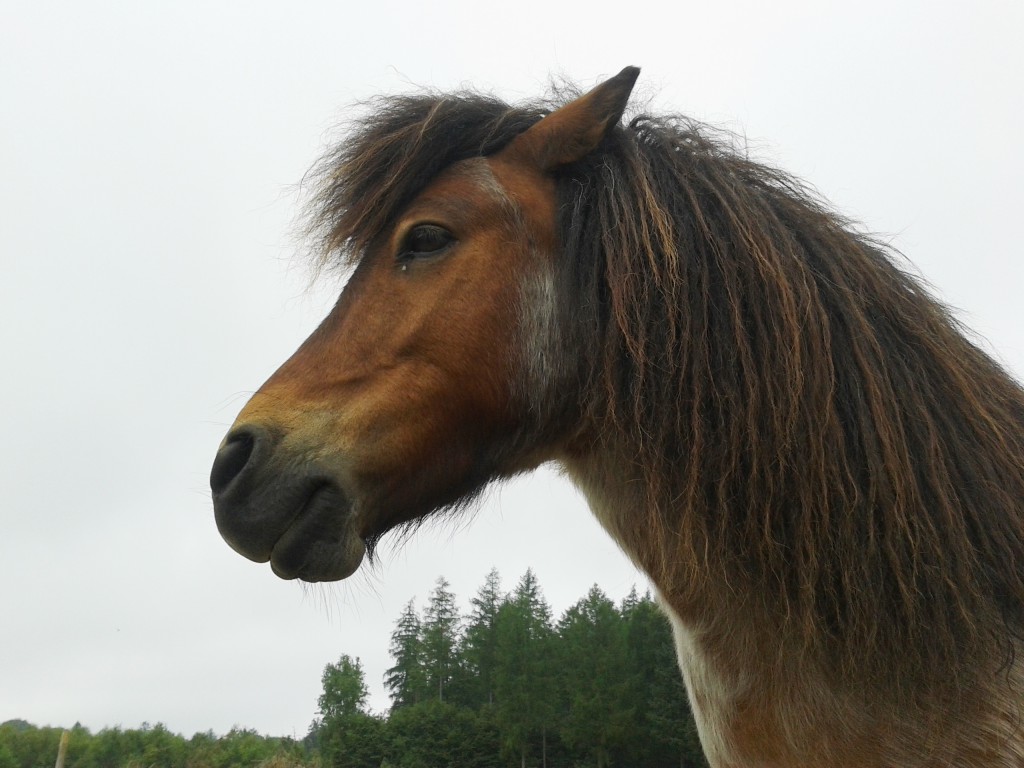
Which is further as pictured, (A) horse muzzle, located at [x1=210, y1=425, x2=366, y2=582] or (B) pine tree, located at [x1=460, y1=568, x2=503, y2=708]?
(B) pine tree, located at [x1=460, y1=568, x2=503, y2=708]

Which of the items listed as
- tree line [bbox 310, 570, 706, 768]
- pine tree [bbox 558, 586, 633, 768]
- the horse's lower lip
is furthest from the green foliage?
the horse's lower lip

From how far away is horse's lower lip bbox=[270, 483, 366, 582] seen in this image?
2.10 meters

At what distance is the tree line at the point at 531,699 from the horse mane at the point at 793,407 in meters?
37.5

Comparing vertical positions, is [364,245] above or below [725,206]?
above

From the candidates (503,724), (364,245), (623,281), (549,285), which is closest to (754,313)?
(623,281)

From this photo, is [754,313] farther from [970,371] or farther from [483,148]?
[483,148]

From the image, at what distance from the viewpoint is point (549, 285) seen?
2.40 meters

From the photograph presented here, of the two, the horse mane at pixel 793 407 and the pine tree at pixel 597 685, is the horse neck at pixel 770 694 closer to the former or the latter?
the horse mane at pixel 793 407

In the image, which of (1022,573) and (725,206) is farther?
(725,206)

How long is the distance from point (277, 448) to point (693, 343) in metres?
1.30

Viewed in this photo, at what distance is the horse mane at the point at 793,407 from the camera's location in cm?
188

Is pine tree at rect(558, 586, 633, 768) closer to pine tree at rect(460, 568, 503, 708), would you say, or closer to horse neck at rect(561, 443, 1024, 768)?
pine tree at rect(460, 568, 503, 708)

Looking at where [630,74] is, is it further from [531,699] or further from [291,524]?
[531,699]

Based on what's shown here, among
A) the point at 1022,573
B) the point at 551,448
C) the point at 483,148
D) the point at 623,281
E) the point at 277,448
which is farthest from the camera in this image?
the point at 483,148
